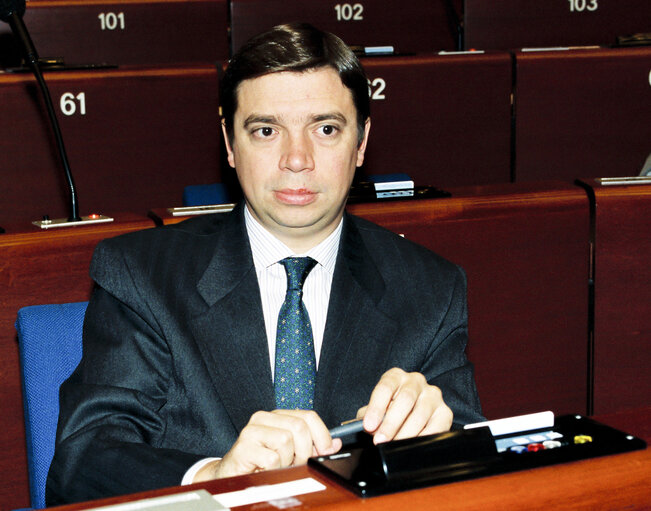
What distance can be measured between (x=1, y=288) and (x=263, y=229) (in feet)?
2.13

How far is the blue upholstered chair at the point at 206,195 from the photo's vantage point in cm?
249

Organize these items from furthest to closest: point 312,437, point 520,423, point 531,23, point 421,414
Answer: point 531,23 → point 421,414 → point 312,437 → point 520,423

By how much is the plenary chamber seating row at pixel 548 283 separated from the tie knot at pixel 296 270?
602mm

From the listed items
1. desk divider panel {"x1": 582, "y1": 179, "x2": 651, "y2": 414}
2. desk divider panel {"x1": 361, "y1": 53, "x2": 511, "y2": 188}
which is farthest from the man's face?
desk divider panel {"x1": 361, "y1": 53, "x2": 511, "y2": 188}

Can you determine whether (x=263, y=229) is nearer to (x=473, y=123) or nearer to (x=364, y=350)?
(x=364, y=350)

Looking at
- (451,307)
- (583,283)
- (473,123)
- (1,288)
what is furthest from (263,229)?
(473,123)

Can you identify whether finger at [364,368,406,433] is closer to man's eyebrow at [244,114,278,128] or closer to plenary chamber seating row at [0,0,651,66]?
man's eyebrow at [244,114,278,128]

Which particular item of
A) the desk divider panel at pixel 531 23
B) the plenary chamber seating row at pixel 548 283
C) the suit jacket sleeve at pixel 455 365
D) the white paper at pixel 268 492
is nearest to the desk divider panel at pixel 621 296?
the plenary chamber seating row at pixel 548 283

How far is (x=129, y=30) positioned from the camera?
13.9ft

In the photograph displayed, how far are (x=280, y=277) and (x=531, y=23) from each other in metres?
3.29

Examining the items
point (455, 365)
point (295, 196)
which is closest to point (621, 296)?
point (455, 365)

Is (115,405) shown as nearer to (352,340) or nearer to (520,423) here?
(352,340)

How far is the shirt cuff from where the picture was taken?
126 centimetres

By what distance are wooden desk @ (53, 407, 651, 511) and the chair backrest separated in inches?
25.8
